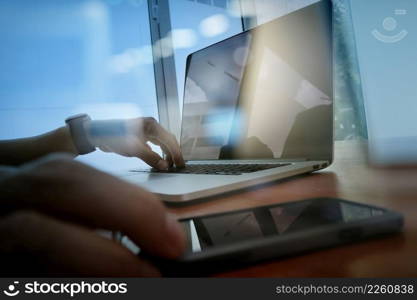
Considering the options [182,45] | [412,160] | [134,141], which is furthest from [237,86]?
[182,45]

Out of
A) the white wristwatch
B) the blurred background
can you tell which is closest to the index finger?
the white wristwatch

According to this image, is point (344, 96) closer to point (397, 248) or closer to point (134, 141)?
point (134, 141)

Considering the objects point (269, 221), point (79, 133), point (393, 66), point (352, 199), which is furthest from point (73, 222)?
point (393, 66)

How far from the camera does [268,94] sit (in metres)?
0.72

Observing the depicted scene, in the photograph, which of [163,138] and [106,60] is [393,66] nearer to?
[163,138]

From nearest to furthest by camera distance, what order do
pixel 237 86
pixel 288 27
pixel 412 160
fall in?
pixel 412 160 < pixel 288 27 < pixel 237 86

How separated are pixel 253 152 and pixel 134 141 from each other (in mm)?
291

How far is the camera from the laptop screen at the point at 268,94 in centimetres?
61

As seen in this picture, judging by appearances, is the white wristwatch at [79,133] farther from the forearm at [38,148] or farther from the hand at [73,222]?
the hand at [73,222]

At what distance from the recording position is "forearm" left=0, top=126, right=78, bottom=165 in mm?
722

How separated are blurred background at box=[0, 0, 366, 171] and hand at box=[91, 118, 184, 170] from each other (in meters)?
0.58

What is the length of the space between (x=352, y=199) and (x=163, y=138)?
0.44 metres

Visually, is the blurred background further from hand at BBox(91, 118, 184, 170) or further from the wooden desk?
the wooden desk

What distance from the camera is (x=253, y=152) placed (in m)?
0.75
